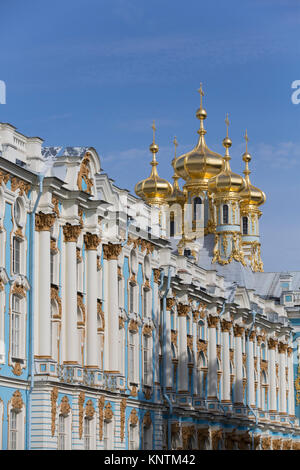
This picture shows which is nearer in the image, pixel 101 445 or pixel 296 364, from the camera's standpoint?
pixel 101 445

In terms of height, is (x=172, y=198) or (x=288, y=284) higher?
(x=172, y=198)

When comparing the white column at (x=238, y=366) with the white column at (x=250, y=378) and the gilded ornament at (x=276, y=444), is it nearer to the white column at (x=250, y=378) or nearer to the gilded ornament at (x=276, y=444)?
the white column at (x=250, y=378)

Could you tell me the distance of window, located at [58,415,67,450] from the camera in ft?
122

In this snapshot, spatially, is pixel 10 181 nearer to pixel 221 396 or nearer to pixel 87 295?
pixel 87 295

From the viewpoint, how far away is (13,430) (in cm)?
3519

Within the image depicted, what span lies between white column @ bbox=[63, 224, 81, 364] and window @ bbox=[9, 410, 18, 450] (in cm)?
338

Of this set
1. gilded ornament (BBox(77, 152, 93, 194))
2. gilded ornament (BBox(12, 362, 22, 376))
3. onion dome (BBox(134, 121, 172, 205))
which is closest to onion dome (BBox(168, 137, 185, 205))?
onion dome (BBox(134, 121, 172, 205))

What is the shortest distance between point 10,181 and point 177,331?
17.9m

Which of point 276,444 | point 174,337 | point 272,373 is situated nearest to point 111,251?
point 174,337

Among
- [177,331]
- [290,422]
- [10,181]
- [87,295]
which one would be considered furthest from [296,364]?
[10,181]

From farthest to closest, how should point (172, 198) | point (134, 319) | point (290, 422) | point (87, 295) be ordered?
1. point (172, 198)
2. point (290, 422)
3. point (134, 319)
4. point (87, 295)

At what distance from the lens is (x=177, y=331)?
5197cm

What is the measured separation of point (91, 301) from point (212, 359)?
16.9 metres

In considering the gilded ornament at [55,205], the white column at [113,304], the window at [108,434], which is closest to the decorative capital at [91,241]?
the white column at [113,304]
